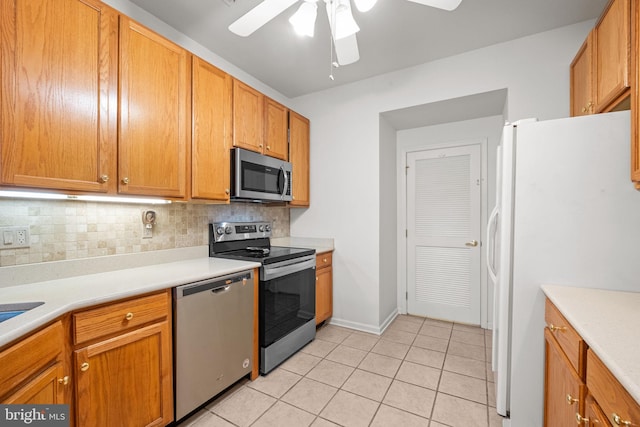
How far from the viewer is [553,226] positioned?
4.67ft

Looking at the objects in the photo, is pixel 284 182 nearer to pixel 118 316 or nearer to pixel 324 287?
pixel 324 287

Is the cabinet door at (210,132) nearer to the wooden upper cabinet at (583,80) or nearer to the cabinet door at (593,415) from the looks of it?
the cabinet door at (593,415)

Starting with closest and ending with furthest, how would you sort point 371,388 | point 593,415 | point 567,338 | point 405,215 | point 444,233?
1. point 593,415
2. point 567,338
3. point 371,388
4. point 444,233
5. point 405,215

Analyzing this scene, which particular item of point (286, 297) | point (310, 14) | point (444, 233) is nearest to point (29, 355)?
point (286, 297)

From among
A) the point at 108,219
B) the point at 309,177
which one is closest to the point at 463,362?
the point at 309,177

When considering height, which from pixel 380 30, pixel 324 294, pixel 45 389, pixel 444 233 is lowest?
pixel 324 294

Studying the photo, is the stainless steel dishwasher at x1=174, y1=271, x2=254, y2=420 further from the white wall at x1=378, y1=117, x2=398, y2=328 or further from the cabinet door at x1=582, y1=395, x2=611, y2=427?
the cabinet door at x1=582, y1=395, x2=611, y2=427

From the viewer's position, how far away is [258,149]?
252cm

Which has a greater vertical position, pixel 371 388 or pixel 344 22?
pixel 344 22

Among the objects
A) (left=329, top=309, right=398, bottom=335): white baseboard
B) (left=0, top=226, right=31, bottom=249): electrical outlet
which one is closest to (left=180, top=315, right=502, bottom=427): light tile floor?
(left=329, top=309, right=398, bottom=335): white baseboard

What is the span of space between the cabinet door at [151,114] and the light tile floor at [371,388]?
146cm

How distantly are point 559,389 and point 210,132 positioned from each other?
2.42 metres

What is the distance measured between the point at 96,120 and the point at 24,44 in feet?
1.21

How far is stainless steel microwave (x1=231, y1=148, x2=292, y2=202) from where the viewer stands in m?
2.25
